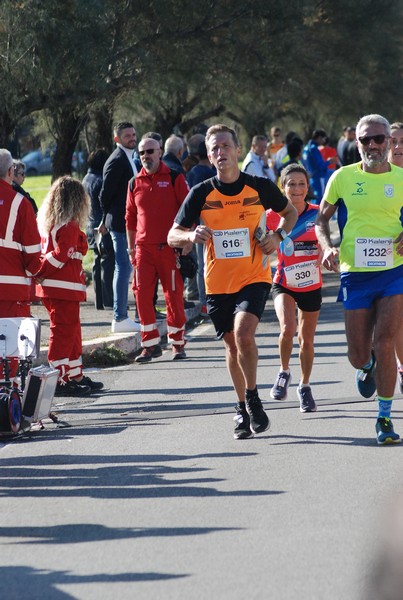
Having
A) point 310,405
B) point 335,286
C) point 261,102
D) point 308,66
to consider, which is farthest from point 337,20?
point 310,405

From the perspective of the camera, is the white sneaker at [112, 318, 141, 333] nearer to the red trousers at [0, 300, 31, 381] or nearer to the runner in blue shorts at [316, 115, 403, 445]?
the red trousers at [0, 300, 31, 381]

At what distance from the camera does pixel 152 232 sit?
12.5 metres

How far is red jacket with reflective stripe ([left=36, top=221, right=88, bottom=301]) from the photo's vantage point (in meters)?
10.6

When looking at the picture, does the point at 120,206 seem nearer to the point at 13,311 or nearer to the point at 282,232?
the point at 13,311

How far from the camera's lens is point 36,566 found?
19.3ft

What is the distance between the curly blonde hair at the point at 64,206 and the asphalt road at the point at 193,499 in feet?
4.93

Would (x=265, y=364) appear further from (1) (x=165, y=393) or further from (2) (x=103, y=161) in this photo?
(2) (x=103, y=161)

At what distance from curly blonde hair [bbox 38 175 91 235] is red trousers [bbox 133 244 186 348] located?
199cm

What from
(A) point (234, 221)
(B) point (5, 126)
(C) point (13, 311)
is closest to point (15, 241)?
(C) point (13, 311)

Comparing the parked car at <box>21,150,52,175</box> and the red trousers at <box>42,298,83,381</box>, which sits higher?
the parked car at <box>21,150,52,175</box>

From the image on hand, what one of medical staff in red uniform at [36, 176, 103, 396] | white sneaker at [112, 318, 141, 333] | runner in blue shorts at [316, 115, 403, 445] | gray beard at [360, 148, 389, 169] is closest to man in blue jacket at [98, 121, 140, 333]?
white sneaker at [112, 318, 141, 333]

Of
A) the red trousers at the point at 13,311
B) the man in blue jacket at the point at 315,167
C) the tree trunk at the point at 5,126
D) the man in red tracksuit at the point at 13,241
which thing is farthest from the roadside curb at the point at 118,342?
Answer: the man in blue jacket at the point at 315,167

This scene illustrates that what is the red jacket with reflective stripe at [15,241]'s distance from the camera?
930cm

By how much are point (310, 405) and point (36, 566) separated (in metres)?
4.06
